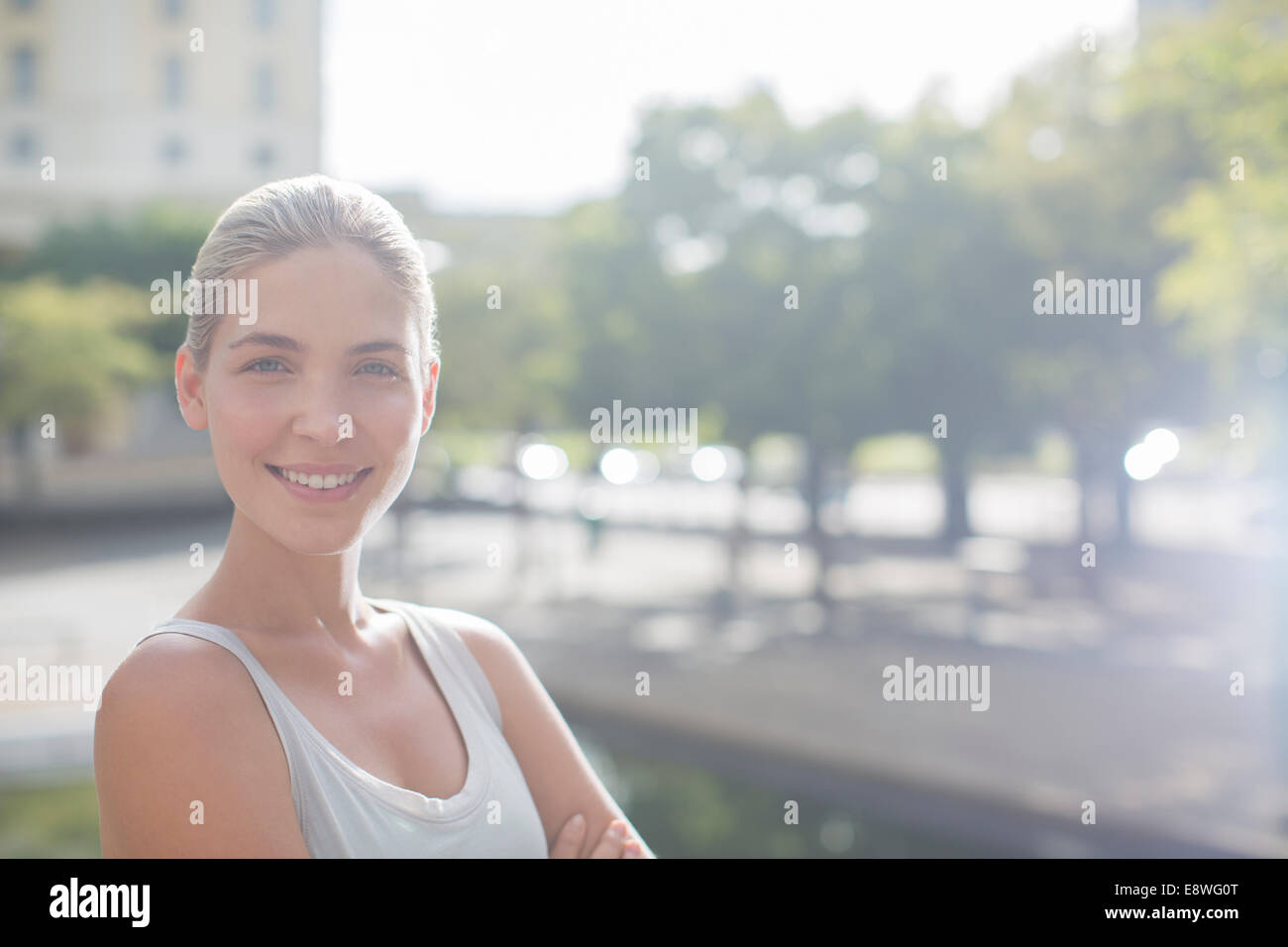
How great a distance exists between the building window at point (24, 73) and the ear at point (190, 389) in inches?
1388

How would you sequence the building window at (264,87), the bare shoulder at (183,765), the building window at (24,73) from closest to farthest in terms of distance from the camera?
the bare shoulder at (183,765) < the building window at (264,87) < the building window at (24,73)

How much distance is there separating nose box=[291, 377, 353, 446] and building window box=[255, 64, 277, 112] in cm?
2964

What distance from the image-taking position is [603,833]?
167 centimetres

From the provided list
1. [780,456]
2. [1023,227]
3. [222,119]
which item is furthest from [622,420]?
[780,456]

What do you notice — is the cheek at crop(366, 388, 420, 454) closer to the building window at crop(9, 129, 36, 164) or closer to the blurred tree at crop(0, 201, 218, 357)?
the blurred tree at crop(0, 201, 218, 357)

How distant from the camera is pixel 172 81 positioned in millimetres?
30969

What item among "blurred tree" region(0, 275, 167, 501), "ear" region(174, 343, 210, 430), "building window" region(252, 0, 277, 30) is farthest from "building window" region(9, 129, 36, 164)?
"ear" region(174, 343, 210, 430)

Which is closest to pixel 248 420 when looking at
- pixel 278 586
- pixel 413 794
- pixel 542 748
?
pixel 278 586

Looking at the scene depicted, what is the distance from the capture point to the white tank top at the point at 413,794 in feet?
4.35

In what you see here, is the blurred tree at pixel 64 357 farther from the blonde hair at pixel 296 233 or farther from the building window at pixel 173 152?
the blonde hair at pixel 296 233

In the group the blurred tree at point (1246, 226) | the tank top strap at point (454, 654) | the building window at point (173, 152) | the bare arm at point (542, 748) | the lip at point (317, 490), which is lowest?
the bare arm at point (542, 748)

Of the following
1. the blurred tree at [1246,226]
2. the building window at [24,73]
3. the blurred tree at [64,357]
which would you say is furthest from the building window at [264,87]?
the blurred tree at [1246,226]

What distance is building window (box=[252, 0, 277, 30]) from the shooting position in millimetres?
27844
